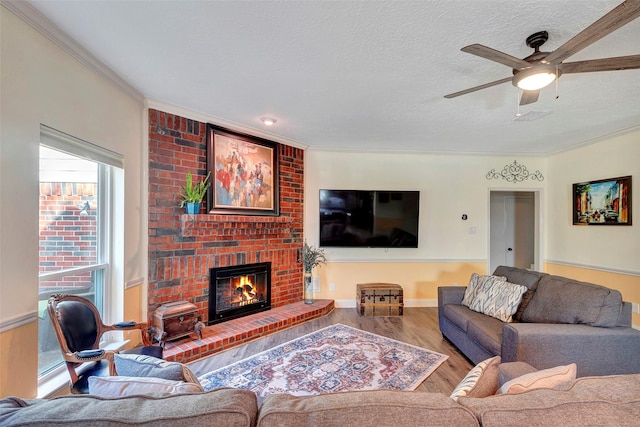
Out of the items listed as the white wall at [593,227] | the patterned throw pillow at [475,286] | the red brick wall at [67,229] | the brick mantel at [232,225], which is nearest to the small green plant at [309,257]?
the brick mantel at [232,225]

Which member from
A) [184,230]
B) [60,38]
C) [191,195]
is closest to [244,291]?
[184,230]

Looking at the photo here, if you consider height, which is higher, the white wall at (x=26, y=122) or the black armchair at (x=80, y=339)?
the white wall at (x=26, y=122)

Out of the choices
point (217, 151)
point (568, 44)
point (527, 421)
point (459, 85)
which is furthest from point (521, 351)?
point (217, 151)

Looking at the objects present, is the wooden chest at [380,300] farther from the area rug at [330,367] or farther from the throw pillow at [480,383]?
the throw pillow at [480,383]

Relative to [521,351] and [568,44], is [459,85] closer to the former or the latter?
[568,44]

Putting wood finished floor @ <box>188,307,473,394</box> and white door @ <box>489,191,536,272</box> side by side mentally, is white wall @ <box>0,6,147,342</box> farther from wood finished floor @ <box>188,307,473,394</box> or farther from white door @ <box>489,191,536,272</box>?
white door @ <box>489,191,536,272</box>

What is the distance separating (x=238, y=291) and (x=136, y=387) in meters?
2.70

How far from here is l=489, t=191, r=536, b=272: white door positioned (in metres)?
5.64

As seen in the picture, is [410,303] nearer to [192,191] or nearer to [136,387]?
[192,191]

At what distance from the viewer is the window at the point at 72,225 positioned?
1.91 m

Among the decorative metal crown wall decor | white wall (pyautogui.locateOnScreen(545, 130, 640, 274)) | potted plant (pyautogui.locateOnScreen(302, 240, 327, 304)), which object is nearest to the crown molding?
potted plant (pyautogui.locateOnScreen(302, 240, 327, 304))

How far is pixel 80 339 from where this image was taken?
182 cm

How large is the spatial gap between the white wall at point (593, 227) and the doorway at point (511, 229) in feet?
3.69

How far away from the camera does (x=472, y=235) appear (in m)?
4.58
